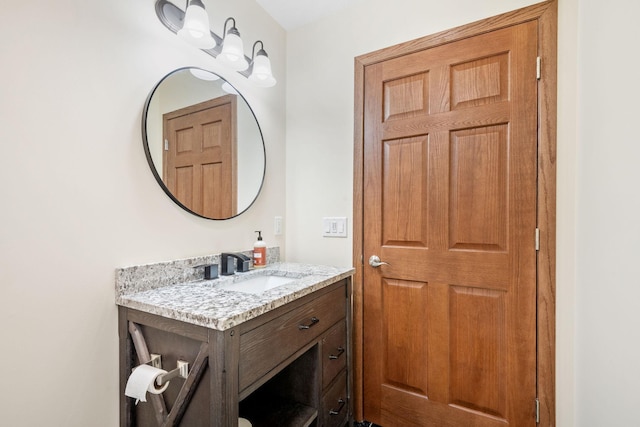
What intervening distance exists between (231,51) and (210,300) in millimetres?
1173

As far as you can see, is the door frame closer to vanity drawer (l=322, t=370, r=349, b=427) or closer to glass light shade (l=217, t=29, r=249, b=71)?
vanity drawer (l=322, t=370, r=349, b=427)

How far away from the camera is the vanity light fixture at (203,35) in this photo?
1201 mm

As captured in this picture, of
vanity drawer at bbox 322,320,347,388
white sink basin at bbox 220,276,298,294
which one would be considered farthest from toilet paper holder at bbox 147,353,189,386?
vanity drawer at bbox 322,320,347,388

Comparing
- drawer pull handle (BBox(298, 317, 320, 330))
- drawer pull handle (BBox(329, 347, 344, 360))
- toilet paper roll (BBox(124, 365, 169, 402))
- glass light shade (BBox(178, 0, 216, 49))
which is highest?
glass light shade (BBox(178, 0, 216, 49))

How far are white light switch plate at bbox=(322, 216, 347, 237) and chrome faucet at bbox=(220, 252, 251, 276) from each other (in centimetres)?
54

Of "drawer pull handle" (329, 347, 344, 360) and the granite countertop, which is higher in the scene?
the granite countertop

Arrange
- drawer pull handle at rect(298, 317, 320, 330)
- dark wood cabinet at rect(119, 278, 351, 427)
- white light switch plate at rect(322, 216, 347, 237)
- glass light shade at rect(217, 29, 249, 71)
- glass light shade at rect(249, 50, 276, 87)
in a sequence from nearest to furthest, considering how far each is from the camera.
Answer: dark wood cabinet at rect(119, 278, 351, 427) < drawer pull handle at rect(298, 317, 320, 330) < glass light shade at rect(217, 29, 249, 71) < glass light shade at rect(249, 50, 276, 87) < white light switch plate at rect(322, 216, 347, 237)

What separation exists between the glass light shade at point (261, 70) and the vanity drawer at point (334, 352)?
1.39 metres

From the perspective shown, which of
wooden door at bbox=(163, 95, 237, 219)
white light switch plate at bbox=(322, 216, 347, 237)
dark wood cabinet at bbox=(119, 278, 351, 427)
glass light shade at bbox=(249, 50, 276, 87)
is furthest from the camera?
white light switch plate at bbox=(322, 216, 347, 237)

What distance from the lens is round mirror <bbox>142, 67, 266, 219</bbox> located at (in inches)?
48.1

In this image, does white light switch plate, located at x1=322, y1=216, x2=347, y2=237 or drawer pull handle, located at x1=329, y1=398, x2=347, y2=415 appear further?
white light switch plate, located at x1=322, y1=216, x2=347, y2=237

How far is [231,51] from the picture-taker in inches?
55.5

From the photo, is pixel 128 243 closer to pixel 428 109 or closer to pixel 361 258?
pixel 361 258
